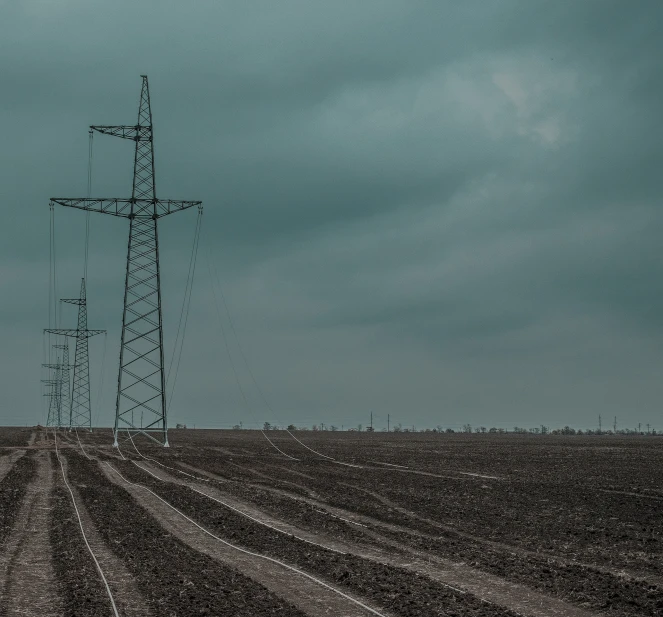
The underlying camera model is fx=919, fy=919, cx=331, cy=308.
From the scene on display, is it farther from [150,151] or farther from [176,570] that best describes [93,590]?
[150,151]

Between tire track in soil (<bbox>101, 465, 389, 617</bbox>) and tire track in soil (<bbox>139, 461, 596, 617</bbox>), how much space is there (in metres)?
2.30

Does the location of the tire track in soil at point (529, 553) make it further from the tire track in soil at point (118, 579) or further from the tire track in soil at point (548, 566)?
the tire track in soil at point (118, 579)

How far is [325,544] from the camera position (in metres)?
21.4

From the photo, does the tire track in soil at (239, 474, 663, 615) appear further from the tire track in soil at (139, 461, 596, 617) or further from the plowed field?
the tire track in soil at (139, 461, 596, 617)

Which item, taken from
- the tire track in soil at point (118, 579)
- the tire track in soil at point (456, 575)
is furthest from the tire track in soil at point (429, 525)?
the tire track in soil at point (118, 579)

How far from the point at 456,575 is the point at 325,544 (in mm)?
4460

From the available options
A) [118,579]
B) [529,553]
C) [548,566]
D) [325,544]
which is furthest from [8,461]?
[548,566]

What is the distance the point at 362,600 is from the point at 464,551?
589 centimetres

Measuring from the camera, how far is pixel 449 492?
3381 cm

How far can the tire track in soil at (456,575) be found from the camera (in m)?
15.1

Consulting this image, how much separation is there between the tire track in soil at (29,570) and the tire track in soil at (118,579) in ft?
3.10

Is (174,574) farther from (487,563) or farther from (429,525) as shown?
(429,525)

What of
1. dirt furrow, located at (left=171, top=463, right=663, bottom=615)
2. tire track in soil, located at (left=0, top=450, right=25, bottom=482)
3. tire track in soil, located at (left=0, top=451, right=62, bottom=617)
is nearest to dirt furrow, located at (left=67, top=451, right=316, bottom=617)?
tire track in soil, located at (left=0, top=451, right=62, bottom=617)

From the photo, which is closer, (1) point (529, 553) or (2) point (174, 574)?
(2) point (174, 574)
